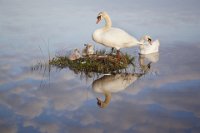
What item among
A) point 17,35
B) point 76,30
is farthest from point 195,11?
point 17,35

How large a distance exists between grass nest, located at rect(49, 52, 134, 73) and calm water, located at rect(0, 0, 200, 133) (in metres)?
0.32

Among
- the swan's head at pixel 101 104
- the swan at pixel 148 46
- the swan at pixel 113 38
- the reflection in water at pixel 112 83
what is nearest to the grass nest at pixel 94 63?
the swan at pixel 113 38

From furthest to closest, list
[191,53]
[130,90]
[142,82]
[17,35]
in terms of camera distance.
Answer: [17,35], [191,53], [142,82], [130,90]

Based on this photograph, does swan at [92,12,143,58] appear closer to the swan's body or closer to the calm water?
the swan's body

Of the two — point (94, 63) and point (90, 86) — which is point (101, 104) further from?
point (94, 63)

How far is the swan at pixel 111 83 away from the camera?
8.55 m

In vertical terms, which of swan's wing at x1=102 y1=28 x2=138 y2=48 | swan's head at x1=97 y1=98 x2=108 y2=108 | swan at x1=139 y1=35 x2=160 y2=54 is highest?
swan's wing at x1=102 y1=28 x2=138 y2=48

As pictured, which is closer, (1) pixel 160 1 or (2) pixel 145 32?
(2) pixel 145 32

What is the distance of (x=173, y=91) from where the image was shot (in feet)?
28.9

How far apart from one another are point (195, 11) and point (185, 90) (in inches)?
496

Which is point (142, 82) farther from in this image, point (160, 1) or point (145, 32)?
point (160, 1)

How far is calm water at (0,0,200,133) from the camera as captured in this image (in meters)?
6.93

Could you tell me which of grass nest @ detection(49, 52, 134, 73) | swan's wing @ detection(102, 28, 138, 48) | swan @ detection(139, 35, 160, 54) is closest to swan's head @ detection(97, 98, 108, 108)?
grass nest @ detection(49, 52, 134, 73)

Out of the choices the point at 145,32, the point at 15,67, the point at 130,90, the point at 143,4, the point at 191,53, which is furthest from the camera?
the point at 143,4
